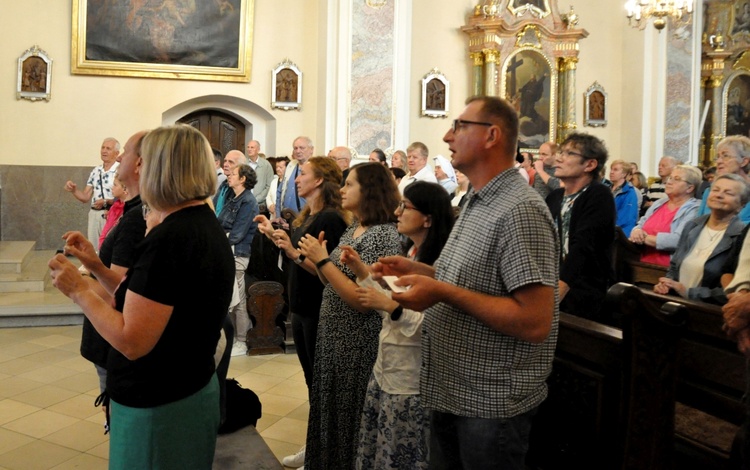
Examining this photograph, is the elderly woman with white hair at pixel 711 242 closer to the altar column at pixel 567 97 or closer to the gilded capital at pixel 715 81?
the altar column at pixel 567 97

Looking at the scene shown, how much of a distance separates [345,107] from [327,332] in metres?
10.0

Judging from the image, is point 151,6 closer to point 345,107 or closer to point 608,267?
point 345,107

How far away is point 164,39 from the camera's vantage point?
12883 millimetres

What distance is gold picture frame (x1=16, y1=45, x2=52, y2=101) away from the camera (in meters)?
12.2

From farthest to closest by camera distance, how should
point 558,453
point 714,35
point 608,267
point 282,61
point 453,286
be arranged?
1. point 714,35
2. point 282,61
3. point 608,267
4. point 558,453
5. point 453,286

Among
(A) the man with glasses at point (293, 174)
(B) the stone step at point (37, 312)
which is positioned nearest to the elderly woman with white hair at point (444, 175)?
(A) the man with glasses at point (293, 174)

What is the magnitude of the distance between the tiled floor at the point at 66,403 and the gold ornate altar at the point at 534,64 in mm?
9478

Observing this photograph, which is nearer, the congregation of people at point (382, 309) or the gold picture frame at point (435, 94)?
the congregation of people at point (382, 309)

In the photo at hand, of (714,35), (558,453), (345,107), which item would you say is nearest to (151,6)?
(345,107)

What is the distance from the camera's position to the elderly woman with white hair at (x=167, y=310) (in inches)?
82.0

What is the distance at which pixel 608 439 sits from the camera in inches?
111

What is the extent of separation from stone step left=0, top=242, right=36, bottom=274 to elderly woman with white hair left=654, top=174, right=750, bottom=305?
770cm

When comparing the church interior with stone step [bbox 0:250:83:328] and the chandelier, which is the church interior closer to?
stone step [bbox 0:250:83:328]

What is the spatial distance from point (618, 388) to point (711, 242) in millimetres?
1965
